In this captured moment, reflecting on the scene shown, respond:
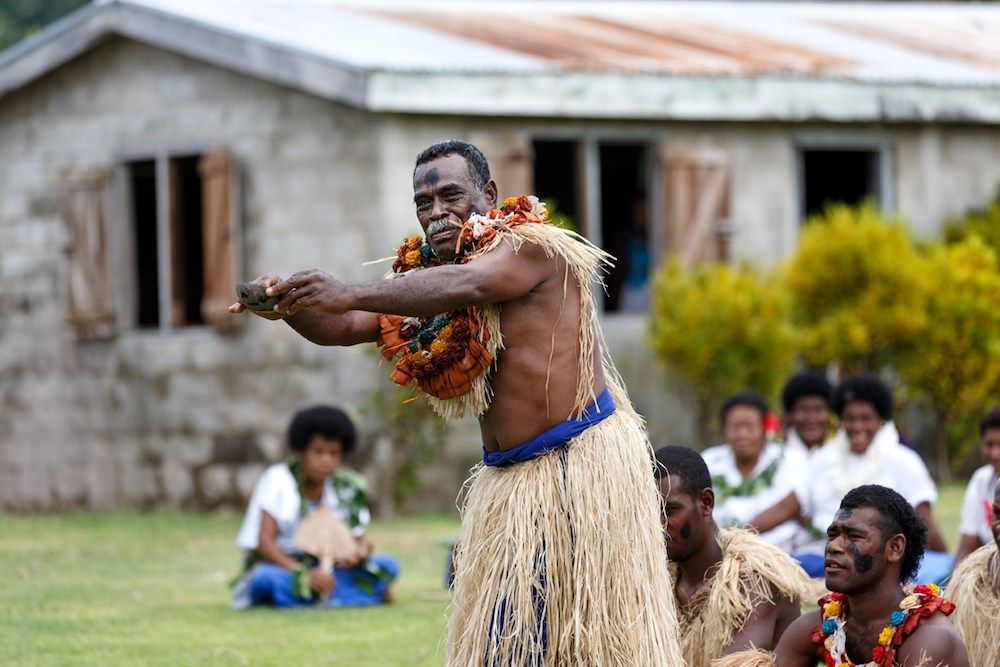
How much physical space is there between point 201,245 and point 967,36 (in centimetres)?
825

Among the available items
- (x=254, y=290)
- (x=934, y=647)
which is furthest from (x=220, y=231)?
(x=254, y=290)

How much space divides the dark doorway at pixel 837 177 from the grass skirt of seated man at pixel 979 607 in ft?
33.2

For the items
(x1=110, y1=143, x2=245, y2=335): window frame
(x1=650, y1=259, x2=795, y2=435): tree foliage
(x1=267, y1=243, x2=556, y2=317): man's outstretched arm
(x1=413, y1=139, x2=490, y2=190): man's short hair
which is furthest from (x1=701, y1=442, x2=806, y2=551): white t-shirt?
(x1=110, y1=143, x2=245, y2=335): window frame

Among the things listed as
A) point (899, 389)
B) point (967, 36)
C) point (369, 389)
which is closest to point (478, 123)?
point (369, 389)

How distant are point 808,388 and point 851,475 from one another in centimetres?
89

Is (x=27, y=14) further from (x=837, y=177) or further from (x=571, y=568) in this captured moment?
(x=571, y=568)

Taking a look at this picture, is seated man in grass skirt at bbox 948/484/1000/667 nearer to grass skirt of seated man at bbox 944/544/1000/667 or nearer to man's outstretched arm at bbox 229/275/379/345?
grass skirt of seated man at bbox 944/544/1000/667

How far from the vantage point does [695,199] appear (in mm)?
14484

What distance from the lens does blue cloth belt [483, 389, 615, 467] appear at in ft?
15.5

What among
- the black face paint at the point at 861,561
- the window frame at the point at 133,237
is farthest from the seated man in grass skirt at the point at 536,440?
the window frame at the point at 133,237

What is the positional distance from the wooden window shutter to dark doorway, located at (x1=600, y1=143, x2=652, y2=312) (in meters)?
3.07

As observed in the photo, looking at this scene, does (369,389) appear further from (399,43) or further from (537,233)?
(537,233)

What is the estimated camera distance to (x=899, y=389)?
48.7 ft

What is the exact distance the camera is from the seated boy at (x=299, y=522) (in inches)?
343
